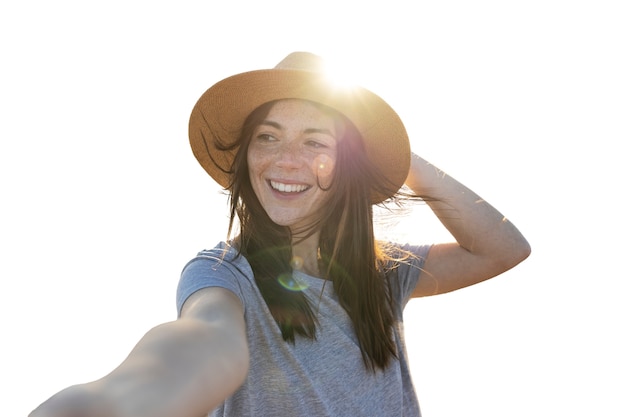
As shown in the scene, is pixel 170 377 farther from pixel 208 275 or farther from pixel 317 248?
pixel 317 248

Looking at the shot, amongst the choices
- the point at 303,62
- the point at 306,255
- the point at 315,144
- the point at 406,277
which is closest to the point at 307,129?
the point at 315,144

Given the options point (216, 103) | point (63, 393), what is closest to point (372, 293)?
point (216, 103)

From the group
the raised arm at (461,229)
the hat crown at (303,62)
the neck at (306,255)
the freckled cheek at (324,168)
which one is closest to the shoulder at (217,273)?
the neck at (306,255)

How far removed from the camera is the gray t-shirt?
2.73 m

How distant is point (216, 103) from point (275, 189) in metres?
0.56

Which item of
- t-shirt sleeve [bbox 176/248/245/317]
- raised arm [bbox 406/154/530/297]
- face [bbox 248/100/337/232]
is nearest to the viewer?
t-shirt sleeve [bbox 176/248/245/317]

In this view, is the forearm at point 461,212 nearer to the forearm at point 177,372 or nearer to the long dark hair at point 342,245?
the long dark hair at point 342,245

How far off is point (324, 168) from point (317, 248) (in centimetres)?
42

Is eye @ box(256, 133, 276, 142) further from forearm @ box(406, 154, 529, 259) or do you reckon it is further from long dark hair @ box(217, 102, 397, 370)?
forearm @ box(406, 154, 529, 259)

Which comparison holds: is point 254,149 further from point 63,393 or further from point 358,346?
point 63,393

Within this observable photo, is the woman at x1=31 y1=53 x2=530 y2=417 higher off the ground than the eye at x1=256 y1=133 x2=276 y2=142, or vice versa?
the eye at x1=256 y1=133 x2=276 y2=142

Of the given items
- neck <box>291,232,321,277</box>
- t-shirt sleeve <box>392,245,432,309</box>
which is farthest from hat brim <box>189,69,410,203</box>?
neck <box>291,232,321,277</box>

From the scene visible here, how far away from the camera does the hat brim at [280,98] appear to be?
313cm

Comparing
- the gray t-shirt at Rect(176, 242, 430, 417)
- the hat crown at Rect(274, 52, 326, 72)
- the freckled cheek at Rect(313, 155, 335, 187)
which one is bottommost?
the gray t-shirt at Rect(176, 242, 430, 417)
